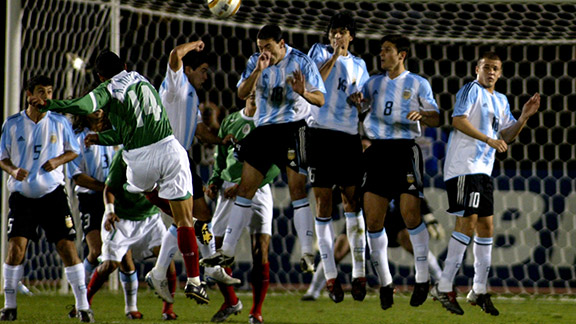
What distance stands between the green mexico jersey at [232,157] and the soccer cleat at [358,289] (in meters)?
1.18

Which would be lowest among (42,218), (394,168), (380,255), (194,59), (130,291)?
(130,291)

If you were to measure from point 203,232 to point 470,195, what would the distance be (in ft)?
7.04

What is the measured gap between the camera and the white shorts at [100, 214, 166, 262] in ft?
26.0

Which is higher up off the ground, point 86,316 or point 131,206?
point 131,206

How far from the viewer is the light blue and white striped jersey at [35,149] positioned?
7.39m

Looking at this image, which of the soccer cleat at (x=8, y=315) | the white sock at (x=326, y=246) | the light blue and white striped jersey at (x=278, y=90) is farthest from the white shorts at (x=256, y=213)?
the soccer cleat at (x=8, y=315)

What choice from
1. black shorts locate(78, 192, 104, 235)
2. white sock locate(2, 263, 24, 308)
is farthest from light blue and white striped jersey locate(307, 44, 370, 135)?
black shorts locate(78, 192, 104, 235)

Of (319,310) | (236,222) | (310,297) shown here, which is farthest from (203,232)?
(310,297)

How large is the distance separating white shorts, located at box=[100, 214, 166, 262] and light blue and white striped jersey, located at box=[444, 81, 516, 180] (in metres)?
2.73

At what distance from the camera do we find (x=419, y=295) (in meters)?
7.00

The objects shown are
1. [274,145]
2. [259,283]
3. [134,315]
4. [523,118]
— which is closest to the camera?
[274,145]

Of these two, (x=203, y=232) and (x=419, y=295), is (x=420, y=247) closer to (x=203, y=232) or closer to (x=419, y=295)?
(x=419, y=295)

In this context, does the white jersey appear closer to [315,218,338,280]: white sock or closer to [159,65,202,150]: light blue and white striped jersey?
[315,218,338,280]: white sock

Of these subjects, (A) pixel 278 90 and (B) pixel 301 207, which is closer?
(A) pixel 278 90
